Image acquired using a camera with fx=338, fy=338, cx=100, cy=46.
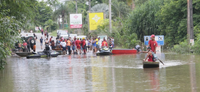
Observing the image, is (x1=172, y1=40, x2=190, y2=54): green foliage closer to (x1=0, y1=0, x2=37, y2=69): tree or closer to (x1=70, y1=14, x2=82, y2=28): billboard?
(x1=0, y1=0, x2=37, y2=69): tree

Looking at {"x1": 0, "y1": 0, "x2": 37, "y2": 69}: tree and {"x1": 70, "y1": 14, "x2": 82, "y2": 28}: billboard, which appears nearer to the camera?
{"x1": 0, "y1": 0, "x2": 37, "y2": 69}: tree

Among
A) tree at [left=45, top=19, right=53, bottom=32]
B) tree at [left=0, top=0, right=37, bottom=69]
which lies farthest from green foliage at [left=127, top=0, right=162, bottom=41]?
tree at [left=45, top=19, right=53, bottom=32]

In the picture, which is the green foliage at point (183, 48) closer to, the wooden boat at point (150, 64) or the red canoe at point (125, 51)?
the red canoe at point (125, 51)

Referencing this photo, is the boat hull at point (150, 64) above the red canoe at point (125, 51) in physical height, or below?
below

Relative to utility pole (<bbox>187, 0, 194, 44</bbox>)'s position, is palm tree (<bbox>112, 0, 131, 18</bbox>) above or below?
above

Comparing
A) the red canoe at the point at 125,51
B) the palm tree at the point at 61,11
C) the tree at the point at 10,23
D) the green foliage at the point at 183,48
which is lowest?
the red canoe at the point at 125,51

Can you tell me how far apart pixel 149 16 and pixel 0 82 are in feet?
91.2

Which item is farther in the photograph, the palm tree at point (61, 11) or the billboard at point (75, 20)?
the palm tree at point (61, 11)

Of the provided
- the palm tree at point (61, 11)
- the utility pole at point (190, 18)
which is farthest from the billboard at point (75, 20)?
the palm tree at point (61, 11)

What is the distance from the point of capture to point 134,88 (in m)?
10.7

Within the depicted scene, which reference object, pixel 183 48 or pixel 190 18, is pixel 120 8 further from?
pixel 190 18

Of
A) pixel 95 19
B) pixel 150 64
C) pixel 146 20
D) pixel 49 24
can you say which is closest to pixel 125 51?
pixel 146 20

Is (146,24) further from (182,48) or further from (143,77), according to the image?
(143,77)

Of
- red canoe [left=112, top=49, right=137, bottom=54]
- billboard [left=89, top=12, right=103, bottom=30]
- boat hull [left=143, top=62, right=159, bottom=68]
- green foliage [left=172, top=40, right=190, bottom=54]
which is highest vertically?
billboard [left=89, top=12, right=103, bottom=30]
